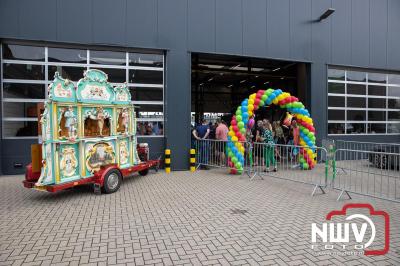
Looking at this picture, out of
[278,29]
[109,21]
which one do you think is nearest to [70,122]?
[109,21]

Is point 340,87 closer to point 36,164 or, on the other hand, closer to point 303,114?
point 303,114

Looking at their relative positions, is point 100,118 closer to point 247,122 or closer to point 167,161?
point 167,161

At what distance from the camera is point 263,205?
20.7ft

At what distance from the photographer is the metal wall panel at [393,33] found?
14664 millimetres

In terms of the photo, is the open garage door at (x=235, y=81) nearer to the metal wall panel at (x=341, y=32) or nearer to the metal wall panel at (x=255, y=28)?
the metal wall panel at (x=255, y=28)

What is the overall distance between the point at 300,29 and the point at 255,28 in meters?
2.25

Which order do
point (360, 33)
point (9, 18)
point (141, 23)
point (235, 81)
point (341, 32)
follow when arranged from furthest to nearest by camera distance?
point (235, 81)
point (360, 33)
point (341, 32)
point (141, 23)
point (9, 18)

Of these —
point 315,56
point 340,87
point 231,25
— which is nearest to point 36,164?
point 231,25

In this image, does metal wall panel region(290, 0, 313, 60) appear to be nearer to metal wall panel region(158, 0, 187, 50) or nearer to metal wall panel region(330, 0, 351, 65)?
metal wall panel region(330, 0, 351, 65)

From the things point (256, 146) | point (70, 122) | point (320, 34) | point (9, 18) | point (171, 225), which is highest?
point (320, 34)

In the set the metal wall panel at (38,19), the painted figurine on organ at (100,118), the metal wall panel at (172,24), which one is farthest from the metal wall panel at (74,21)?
the painted figurine on organ at (100,118)

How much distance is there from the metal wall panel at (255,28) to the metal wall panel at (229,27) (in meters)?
0.23

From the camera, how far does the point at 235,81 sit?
82.2ft

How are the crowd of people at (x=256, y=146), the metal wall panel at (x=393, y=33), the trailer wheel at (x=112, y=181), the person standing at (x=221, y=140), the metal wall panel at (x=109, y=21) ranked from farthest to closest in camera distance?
the metal wall panel at (x=393, y=33) < the person standing at (x=221, y=140) < the metal wall panel at (x=109, y=21) < the crowd of people at (x=256, y=146) < the trailer wheel at (x=112, y=181)
